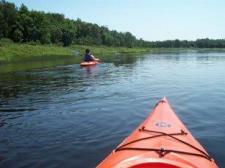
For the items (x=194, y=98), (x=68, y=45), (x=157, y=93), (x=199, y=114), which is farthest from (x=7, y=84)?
(x=68, y=45)

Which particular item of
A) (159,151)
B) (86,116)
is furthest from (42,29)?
(159,151)

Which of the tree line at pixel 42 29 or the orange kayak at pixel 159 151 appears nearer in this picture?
the orange kayak at pixel 159 151

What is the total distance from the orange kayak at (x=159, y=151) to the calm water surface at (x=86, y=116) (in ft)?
5.52

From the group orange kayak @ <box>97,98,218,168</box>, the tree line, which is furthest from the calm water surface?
the tree line

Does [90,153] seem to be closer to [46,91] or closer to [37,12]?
[46,91]

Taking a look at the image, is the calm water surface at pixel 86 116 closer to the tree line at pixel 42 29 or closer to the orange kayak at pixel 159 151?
the orange kayak at pixel 159 151

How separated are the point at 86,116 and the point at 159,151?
6640mm

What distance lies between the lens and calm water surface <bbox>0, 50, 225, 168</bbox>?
865 centimetres

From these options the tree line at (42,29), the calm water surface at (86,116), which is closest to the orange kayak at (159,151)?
the calm water surface at (86,116)

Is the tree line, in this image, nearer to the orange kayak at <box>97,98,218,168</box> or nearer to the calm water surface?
the calm water surface

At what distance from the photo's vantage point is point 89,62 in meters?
32.2

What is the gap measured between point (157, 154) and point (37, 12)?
79.1 m

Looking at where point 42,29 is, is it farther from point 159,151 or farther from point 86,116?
point 159,151

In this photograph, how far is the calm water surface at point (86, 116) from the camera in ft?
28.4
